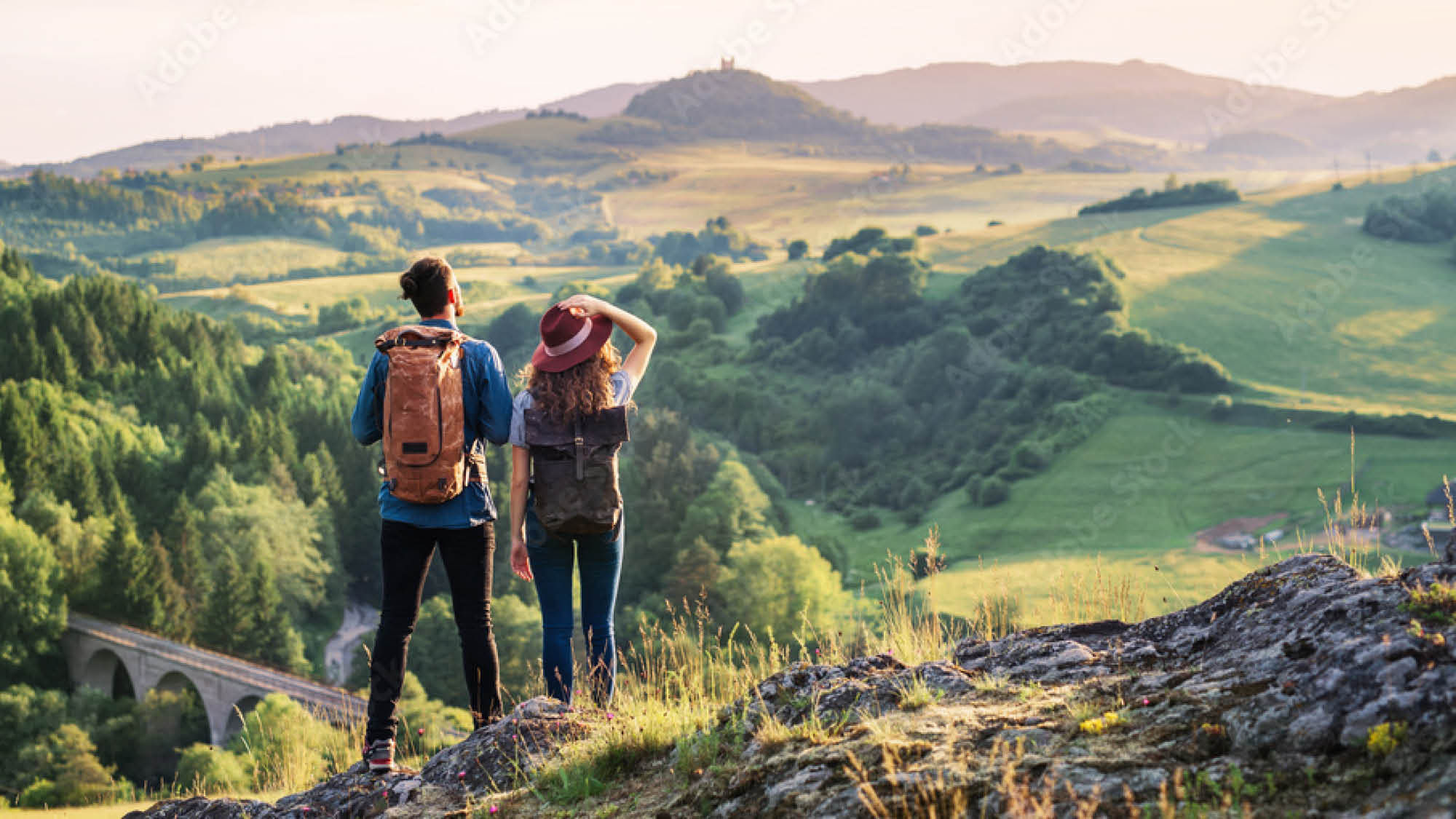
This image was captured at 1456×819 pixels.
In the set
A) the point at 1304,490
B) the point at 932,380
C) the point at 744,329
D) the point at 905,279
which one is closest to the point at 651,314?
the point at 744,329

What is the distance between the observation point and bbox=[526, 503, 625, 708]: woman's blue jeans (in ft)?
18.1

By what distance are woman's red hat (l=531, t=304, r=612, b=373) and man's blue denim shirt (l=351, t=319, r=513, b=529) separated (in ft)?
0.90

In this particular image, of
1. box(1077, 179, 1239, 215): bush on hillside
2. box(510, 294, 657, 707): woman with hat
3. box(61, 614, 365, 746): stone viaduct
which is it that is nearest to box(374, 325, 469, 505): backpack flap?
box(510, 294, 657, 707): woman with hat

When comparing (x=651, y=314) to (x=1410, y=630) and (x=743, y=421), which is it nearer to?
(x=743, y=421)

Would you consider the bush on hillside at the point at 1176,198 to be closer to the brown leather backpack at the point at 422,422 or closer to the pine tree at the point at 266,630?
the pine tree at the point at 266,630

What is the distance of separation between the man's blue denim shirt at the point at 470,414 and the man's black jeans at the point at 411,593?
100 mm

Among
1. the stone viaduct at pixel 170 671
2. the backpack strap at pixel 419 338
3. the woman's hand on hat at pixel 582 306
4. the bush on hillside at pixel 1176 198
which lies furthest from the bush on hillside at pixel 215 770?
the bush on hillside at pixel 1176 198

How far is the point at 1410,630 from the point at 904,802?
1.85 meters

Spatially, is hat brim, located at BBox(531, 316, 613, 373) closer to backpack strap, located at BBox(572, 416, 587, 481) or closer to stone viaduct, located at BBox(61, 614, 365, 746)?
backpack strap, located at BBox(572, 416, 587, 481)

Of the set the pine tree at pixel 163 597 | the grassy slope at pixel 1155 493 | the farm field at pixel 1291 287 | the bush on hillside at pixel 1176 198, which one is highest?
the bush on hillside at pixel 1176 198

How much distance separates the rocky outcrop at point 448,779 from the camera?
4879 mm

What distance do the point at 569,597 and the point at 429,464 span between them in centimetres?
122

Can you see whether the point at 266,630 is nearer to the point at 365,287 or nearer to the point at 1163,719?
the point at 1163,719

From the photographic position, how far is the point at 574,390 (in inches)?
211
